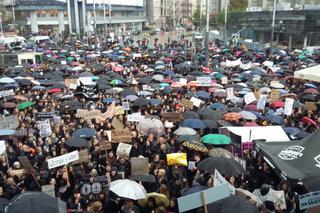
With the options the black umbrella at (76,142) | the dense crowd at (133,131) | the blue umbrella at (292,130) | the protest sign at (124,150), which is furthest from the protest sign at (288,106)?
the black umbrella at (76,142)

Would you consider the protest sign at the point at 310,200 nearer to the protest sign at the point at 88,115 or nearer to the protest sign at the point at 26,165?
the protest sign at the point at 26,165

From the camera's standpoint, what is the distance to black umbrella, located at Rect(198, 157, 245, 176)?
8.14 meters

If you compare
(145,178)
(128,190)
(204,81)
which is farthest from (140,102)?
(128,190)

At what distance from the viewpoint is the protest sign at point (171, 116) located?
41.3 feet

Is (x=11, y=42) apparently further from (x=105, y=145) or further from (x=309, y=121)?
(x=309, y=121)

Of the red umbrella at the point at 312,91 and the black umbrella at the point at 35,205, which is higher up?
the black umbrella at the point at 35,205

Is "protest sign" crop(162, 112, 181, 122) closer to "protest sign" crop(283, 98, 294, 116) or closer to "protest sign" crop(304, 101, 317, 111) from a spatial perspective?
"protest sign" crop(283, 98, 294, 116)

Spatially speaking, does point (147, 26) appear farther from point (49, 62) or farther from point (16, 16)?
point (49, 62)

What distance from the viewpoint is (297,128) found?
12.0 meters

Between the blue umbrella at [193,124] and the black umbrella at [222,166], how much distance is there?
11.2 feet

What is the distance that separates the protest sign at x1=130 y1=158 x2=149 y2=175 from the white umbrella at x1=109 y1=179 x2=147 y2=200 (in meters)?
1.06

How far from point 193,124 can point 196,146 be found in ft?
6.71

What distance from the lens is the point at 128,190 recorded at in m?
7.35

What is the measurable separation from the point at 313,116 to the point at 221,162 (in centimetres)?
663
